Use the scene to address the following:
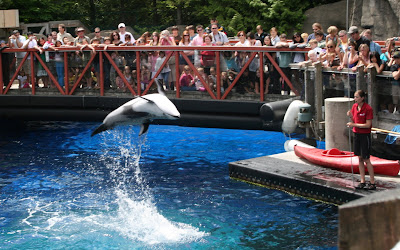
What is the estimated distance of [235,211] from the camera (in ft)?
36.0

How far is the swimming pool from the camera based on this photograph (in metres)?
9.80

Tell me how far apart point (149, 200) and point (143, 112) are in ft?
10.6

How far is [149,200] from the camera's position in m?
11.9

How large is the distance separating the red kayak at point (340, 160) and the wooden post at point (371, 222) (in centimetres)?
721

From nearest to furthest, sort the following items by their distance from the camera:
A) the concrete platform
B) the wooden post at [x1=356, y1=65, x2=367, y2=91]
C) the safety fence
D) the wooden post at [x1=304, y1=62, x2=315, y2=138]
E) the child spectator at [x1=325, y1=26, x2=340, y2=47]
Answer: the concrete platform
the safety fence
the wooden post at [x1=356, y1=65, x2=367, y2=91]
the child spectator at [x1=325, y1=26, x2=340, y2=47]
the wooden post at [x1=304, y1=62, x2=315, y2=138]

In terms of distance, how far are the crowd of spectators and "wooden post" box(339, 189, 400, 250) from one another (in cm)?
816

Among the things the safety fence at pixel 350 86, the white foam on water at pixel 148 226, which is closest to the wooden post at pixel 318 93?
the safety fence at pixel 350 86

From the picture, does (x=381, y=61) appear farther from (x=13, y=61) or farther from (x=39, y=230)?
(x=13, y=61)

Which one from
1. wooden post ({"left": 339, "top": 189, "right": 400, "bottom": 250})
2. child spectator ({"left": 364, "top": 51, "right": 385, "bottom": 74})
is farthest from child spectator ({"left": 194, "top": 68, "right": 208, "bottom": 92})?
wooden post ({"left": 339, "top": 189, "right": 400, "bottom": 250})

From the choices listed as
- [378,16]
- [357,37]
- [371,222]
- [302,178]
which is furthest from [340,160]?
[378,16]

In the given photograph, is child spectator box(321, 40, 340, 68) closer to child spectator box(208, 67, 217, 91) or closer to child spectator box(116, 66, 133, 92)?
child spectator box(208, 67, 217, 91)

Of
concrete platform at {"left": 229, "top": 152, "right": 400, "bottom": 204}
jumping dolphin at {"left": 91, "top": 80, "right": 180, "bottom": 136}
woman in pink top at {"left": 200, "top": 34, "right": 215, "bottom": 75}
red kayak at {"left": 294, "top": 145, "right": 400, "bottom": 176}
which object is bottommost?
concrete platform at {"left": 229, "top": 152, "right": 400, "bottom": 204}

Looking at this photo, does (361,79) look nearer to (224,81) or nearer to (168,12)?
(224,81)

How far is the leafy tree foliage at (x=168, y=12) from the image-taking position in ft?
88.0
